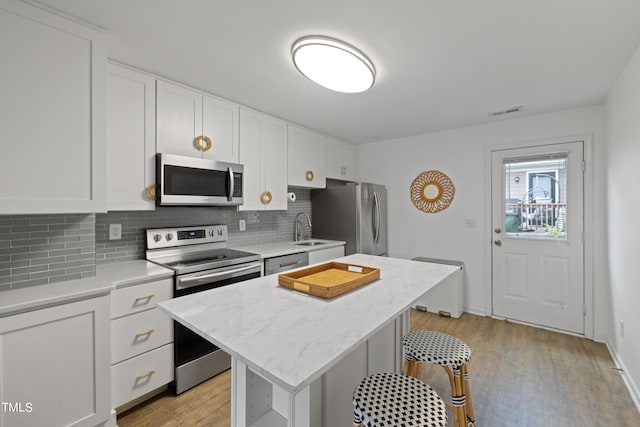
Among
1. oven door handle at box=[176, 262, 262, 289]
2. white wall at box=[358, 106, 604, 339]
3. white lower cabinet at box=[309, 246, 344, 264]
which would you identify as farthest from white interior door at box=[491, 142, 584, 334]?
oven door handle at box=[176, 262, 262, 289]

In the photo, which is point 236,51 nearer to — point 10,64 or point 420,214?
point 10,64

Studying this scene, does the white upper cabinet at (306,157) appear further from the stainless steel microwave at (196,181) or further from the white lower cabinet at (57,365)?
the white lower cabinet at (57,365)

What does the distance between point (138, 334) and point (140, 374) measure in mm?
260

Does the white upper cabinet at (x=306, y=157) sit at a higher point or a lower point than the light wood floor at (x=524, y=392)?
higher

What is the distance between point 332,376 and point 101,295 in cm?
134

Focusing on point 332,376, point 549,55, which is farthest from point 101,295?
point 549,55

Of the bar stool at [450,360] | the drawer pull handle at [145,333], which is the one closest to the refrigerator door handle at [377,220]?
the bar stool at [450,360]

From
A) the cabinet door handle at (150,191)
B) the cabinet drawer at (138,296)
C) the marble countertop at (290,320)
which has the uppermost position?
the cabinet door handle at (150,191)

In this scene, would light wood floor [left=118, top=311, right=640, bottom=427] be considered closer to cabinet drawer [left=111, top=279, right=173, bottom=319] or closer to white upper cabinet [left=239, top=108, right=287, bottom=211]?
cabinet drawer [left=111, top=279, right=173, bottom=319]

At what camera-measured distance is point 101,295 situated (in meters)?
A: 1.59

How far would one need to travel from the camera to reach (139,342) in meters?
1.83

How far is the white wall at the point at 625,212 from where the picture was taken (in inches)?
74.3

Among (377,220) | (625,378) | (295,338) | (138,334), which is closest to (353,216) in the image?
(377,220)

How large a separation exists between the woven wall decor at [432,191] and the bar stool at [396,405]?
2946 millimetres
